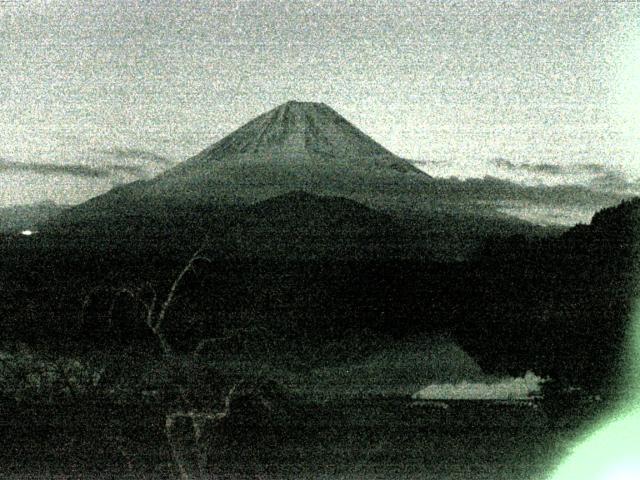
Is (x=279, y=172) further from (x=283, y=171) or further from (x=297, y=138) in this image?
(x=297, y=138)

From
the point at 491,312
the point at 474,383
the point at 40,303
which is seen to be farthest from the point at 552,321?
the point at 40,303

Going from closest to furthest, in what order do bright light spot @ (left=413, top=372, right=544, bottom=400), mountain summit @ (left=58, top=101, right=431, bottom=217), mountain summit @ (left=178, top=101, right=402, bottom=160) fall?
bright light spot @ (left=413, top=372, right=544, bottom=400), mountain summit @ (left=58, top=101, right=431, bottom=217), mountain summit @ (left=178, top=101, right=402, bottom=160)

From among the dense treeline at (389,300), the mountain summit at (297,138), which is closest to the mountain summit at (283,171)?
the mountain summit at (297,138)

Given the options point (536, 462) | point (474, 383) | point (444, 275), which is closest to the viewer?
point (536, 462)

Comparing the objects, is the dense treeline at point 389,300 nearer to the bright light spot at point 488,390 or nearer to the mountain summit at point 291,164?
the bright light spot at point 488,390

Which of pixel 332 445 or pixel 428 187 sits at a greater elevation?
pixel 428 187

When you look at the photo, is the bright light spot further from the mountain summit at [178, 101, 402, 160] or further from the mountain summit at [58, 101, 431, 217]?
the mountain summit at [178, 101, 402, 160]

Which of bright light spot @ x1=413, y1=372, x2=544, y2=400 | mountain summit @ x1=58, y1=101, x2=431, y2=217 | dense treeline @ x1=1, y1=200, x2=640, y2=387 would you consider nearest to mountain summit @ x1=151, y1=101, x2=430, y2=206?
mountain summit @ x1=58, y1=101, x2=431, y2=217

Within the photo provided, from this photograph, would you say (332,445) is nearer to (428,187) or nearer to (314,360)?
(314,360)
